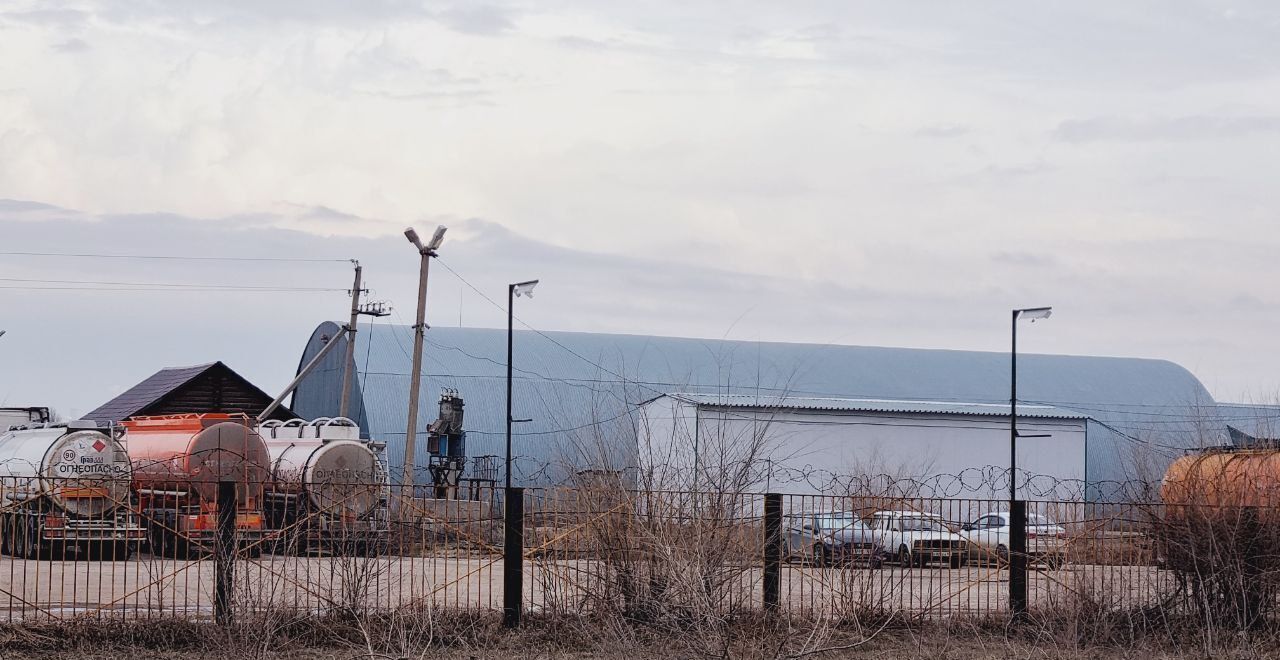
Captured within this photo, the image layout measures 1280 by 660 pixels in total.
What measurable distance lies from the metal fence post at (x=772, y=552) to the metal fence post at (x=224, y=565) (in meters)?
5.79

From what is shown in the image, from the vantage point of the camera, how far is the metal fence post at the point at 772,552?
630 inches

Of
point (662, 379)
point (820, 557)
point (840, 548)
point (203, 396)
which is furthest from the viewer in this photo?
point (662, 379)

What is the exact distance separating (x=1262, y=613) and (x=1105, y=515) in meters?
2.05

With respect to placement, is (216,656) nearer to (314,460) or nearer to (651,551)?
(651,551)

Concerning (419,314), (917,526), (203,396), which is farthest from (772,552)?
(203,396)

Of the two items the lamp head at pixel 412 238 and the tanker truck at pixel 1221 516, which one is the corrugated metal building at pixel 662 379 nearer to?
the lamp head at pixel 412 238

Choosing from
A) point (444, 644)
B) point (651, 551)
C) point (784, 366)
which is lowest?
point (444, 644)

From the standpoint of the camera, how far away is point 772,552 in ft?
52.9

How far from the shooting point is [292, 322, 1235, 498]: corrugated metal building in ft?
164

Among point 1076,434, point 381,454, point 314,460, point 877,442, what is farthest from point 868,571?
point 1076,434

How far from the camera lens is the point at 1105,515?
56.8 feet

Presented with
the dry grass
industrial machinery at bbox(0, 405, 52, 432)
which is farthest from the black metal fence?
industrial machinery at bbox(0, 405, 52, 432)

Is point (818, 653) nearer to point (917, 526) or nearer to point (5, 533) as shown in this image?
point (917, 526)

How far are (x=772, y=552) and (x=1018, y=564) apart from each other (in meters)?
3.18
